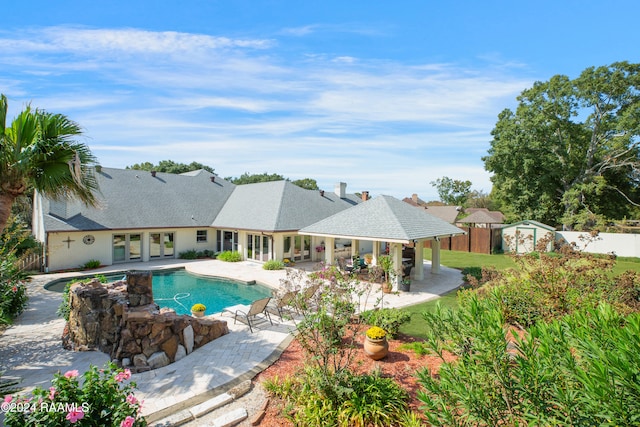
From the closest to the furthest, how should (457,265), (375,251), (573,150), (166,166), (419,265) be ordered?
1. (419,265)
2. (375,251)
3. (457,265)
4. (573,150)
5. (166,166)

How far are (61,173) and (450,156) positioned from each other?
25751mm

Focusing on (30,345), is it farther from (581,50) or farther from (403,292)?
(581,50)

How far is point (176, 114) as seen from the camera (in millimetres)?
18344

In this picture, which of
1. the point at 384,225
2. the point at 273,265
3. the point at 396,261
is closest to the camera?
the point at 396,261

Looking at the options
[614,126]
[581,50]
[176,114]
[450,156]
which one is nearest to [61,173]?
[176,114]

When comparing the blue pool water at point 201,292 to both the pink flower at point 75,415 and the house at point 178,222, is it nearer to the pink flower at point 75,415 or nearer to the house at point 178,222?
the house at point 178,222

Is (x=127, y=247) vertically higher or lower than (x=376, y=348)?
higher

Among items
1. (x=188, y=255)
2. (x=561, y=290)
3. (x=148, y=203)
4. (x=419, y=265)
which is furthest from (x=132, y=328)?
(x=148, y=203)

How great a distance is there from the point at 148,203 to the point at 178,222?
2.93 metres

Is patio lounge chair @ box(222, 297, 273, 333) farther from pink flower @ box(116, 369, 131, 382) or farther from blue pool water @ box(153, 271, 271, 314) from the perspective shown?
pink flower @ box(116, 369, 131, 382)

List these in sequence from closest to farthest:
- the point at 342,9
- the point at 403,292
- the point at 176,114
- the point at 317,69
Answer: the point at 342,9 → the point at 317,69 → the point at 403,292 → the point at 176,114

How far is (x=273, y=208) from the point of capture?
24.6 metres

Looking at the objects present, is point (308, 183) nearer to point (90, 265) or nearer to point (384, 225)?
point (90, 265)

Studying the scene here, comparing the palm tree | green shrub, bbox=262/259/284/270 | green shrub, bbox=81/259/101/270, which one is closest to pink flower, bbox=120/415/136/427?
the palm tree
